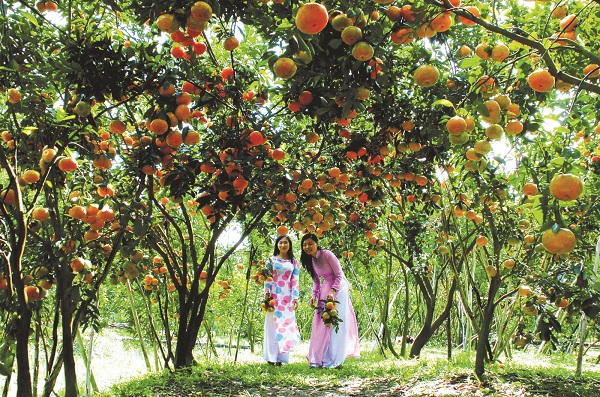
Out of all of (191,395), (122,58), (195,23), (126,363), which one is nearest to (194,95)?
(122,58)

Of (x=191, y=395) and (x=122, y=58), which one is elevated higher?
(x=122, y=58)

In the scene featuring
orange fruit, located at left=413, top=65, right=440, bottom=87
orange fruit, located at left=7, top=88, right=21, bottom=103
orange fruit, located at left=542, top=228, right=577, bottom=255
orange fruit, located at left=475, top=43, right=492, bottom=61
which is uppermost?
orange fruit, located at left=7, top=88, right=21, bottom=103

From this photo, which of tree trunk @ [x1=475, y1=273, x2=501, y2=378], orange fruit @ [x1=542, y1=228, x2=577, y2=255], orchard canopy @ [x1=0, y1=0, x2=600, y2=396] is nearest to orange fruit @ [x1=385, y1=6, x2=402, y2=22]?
orchard canopy @ [x1=0, y1=0, x2=600, y2=396]

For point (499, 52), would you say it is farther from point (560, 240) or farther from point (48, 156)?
point (48, 156)

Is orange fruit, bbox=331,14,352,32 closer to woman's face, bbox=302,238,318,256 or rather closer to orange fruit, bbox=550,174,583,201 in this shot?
orange fruit, bbox=550,174,583,201

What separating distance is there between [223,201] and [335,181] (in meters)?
1.35

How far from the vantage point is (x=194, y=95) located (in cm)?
307

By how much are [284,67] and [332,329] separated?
434 centimetres

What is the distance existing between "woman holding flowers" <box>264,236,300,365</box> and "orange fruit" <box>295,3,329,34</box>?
4391 mm

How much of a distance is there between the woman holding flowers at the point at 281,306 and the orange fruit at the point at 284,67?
157 inches

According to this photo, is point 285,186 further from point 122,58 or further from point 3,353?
point 3,353

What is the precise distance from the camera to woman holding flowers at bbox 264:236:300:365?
223 inches

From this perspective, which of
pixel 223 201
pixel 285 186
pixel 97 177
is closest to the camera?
pixel 97 177

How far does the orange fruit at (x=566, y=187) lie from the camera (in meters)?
1.19
